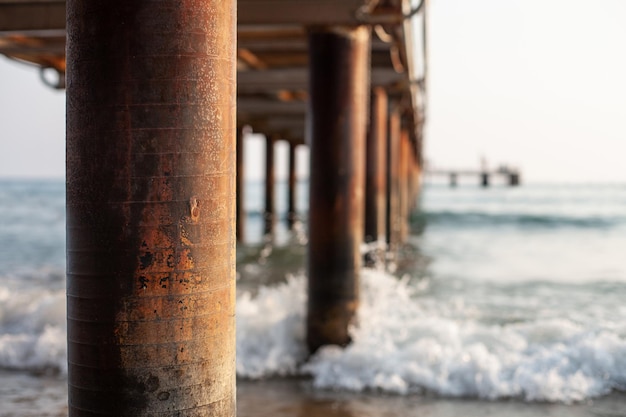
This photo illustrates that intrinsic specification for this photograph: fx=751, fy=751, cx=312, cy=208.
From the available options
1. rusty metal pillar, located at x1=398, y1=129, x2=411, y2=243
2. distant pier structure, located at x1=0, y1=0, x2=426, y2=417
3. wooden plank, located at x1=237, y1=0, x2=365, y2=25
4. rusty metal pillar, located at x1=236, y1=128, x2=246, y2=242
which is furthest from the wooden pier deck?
rusty metal pillar, located at x1=398, y1=129, x2=411, y2=243

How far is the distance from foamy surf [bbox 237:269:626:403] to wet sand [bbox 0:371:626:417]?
0.17 m

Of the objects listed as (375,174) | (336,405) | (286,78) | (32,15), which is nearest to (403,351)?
(336,405)

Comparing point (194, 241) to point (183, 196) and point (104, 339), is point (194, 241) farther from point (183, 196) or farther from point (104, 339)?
point (104, 339)

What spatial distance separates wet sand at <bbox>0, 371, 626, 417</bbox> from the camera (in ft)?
16.9

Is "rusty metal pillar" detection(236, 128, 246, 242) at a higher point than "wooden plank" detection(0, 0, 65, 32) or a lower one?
lower

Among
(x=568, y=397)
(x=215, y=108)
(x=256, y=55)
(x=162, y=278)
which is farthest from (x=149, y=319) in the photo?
(x=256, y=55)

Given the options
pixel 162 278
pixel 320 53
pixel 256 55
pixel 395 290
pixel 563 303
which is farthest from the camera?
pixel 563 303

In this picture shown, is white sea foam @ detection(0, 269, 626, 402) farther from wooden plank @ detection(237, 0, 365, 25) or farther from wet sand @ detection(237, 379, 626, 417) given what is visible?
wooden plank @ detection(237, 0, 365, 25)

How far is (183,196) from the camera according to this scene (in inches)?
88.7

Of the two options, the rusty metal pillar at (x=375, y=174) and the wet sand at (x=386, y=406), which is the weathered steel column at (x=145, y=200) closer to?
the wet sand at (x=386, y=406)

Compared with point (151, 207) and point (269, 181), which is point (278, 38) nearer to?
point (151, 207)

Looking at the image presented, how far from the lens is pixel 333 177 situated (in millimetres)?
6438

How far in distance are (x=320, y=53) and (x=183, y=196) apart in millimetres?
4361

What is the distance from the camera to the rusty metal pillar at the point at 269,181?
23.9m
